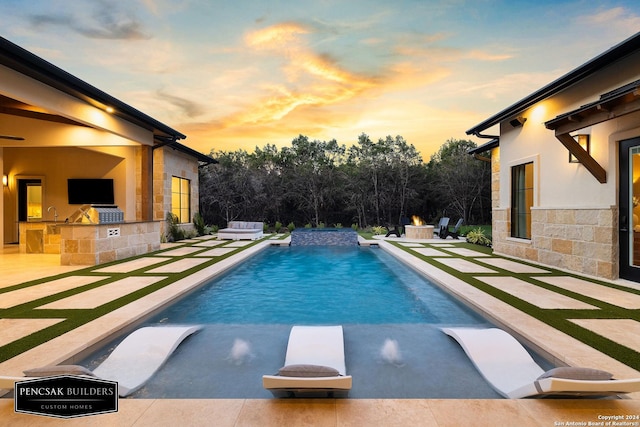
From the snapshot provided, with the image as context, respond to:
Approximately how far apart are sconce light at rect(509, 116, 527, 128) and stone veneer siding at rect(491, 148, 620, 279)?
2.21 meters

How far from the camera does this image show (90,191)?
36.2 ft

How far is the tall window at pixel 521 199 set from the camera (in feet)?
26.5

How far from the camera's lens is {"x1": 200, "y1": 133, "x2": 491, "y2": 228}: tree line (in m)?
17.4

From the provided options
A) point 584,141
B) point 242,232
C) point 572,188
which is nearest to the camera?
point 584,141

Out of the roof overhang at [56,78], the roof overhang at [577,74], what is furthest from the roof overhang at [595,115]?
the roof overhang at [56,78]

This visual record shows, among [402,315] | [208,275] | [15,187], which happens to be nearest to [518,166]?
[402,315]

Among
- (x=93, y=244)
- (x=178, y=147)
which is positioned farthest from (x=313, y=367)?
(x=178, y=147)

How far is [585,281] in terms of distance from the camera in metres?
5.44

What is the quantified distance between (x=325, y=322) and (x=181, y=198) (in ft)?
36.3

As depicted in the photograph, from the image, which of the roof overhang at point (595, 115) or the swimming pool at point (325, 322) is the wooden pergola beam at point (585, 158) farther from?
the swimming pool at point (325, 322)

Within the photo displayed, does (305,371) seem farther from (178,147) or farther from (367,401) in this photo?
(178,147)

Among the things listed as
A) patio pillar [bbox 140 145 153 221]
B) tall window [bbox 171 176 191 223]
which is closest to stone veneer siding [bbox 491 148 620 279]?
patio pillar [bbox 140 145 153 221]

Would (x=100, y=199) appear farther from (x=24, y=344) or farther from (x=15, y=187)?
(x=24, y=344)

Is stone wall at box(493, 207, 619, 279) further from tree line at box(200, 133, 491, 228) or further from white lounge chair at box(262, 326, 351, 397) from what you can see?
tree line at box(200, 133, 491, 228)
